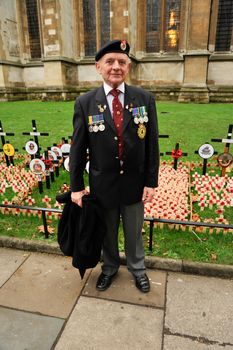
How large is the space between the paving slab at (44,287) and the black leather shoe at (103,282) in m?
0.18

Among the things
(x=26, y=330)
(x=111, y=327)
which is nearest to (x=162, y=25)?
(x=111, y=327)

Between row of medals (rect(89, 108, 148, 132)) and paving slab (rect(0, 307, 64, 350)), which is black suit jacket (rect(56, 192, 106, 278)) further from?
row of medals (rect(89, 108, 148, 132))

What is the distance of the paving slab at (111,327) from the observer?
208 centimetres

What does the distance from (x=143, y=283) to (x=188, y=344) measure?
673 millimetres

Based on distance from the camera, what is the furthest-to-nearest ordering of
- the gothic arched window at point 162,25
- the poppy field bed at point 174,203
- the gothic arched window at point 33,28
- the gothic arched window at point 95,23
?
the gothic arched window at point 33,28 < the gothic arched window at point 95,23 < the gothic arched window at point 162,25 < the poppy field bed at point 174,203

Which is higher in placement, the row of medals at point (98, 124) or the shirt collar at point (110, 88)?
the shirt collar at point (110, 88)

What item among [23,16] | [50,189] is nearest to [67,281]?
[50,189]

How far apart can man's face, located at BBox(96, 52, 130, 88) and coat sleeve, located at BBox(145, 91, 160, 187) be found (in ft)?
1.17

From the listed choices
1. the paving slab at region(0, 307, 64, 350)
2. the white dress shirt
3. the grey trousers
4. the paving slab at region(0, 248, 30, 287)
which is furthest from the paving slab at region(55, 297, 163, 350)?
the white dress shirt

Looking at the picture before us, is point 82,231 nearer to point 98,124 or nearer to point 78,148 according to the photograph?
point 78,148

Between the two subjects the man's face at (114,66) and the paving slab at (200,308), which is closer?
the man's face at (114,66)

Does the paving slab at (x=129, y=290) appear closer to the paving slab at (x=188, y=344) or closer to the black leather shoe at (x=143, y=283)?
the black leather shoe at (x=143, y=283)

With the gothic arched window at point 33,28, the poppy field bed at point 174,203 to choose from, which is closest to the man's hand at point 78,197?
the poppy field bed at point 174,203

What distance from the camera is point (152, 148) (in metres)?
2.32
